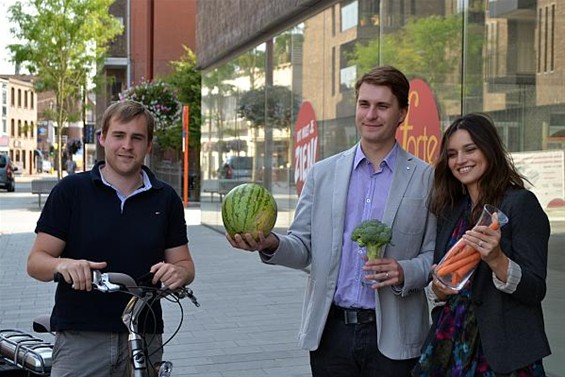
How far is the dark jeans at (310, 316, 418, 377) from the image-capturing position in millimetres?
3330

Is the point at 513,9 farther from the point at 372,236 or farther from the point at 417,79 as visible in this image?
the point at 372,236

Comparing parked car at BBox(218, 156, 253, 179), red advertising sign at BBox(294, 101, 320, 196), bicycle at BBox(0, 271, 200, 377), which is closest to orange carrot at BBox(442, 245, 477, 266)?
bicycle at BBox(0, 271, 200, 377)

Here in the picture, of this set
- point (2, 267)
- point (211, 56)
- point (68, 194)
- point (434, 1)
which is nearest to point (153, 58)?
point (211, 56)

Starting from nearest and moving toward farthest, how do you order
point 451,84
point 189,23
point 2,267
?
point 451,84 < point 2,267 < point 189,23

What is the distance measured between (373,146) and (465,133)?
0.44m

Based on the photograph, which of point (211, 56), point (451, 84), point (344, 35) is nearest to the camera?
point (451, 84)

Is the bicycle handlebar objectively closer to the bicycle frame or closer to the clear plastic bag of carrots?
the bicycle frame

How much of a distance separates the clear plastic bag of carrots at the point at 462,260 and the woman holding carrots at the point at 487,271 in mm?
29

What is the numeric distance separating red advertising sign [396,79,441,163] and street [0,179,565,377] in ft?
6.95

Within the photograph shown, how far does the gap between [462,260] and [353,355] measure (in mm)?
695

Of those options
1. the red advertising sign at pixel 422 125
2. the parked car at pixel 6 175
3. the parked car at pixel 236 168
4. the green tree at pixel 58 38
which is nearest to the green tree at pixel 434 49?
the red advertising sign at pixel 422 125

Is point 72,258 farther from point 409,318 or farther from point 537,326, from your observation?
point 537,326

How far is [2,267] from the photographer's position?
44.2 ft

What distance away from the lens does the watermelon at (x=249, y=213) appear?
323cm
